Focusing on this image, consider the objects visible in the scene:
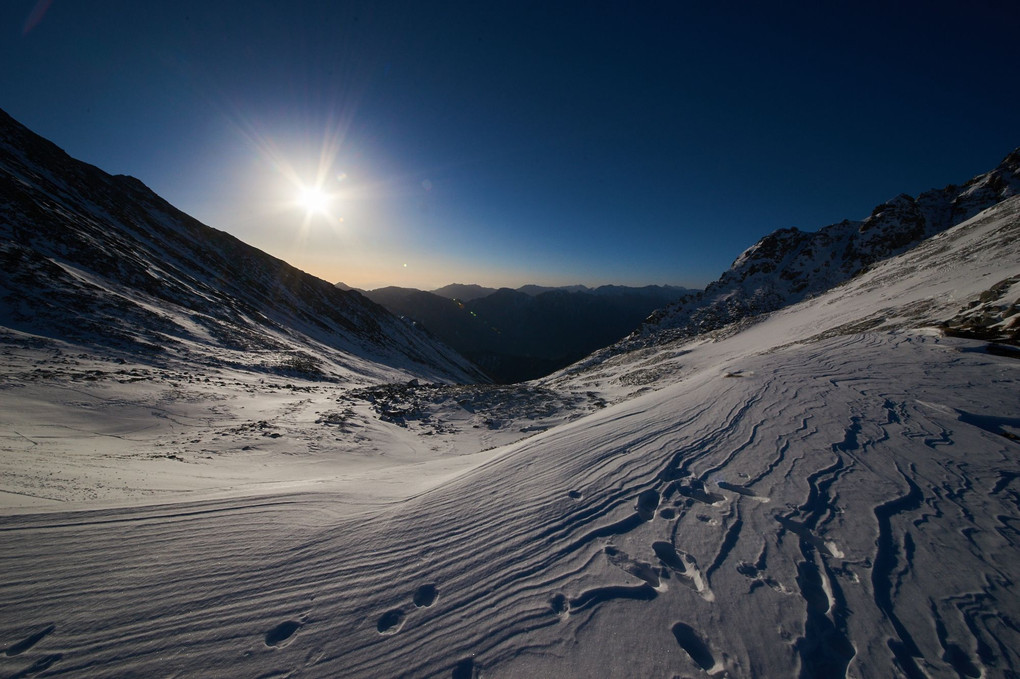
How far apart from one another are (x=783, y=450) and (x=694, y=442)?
1.00 m

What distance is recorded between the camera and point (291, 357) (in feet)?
86.9

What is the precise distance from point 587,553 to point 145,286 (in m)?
37.0

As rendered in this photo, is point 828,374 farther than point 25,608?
Yes

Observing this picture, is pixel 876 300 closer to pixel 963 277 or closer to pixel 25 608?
pixel 963 277

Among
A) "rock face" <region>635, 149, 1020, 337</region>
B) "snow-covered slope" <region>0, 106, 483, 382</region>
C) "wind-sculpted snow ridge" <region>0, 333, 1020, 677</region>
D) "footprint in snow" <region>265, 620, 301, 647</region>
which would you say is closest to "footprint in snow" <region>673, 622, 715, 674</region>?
Result: "wind-sculpted snow ridge" <region>0, 333, 1020, 677</region>

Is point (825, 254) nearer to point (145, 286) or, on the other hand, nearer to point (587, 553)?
point (587, 553)

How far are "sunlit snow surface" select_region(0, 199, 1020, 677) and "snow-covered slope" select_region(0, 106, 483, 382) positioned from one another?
55.3 feet

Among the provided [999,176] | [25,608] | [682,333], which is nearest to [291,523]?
[25,608]

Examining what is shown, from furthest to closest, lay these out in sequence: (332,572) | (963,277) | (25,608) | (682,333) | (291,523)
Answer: (682,333), (963,277), (291,523), (332,572), (25,608)

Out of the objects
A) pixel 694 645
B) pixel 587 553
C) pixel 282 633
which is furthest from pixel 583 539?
pixel 282 633

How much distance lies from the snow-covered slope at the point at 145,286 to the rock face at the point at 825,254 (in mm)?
49027

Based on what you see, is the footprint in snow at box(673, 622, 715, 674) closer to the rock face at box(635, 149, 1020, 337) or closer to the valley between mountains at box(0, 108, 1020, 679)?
the valley between mountains at box(0, 108, 1020, 679)

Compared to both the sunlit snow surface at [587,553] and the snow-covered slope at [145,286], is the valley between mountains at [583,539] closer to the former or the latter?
the sunlit snow surface at [587,553]

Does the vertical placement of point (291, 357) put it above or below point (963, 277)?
above
